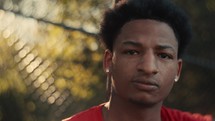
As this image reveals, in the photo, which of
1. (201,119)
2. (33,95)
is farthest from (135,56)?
(33,95)

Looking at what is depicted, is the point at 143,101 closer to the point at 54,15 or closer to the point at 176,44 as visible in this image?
the point at 176,44

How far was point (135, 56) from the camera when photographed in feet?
9.34

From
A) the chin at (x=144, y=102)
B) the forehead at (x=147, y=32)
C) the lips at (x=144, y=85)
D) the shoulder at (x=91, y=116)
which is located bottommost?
the shoulder at (x=91, y=116)

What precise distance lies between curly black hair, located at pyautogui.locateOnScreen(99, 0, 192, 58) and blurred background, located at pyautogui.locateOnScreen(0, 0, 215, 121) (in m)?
1.35

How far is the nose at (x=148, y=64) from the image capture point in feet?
9.14

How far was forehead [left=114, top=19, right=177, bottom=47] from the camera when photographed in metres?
2.88

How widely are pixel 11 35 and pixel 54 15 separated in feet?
1.13

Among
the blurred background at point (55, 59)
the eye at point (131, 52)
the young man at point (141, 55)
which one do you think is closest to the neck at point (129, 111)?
the young man at point (141, 55)

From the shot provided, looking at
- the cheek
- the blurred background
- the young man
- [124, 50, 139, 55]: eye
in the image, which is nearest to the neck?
the young man

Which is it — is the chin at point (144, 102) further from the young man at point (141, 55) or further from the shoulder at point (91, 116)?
the shoulder at point (91, 116)

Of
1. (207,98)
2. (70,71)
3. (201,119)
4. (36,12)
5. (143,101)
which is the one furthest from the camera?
(207,98)

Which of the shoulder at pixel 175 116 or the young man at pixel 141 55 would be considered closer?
the young man at pixel 141 55

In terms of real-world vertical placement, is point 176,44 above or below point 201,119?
above

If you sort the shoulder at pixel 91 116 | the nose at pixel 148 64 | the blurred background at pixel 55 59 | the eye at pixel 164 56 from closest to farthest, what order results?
the nose at pixel 148 64 < the eye at pixel 164 56 < the shoulder at pixel 91 116 < the blurred background at pixel 55 59
